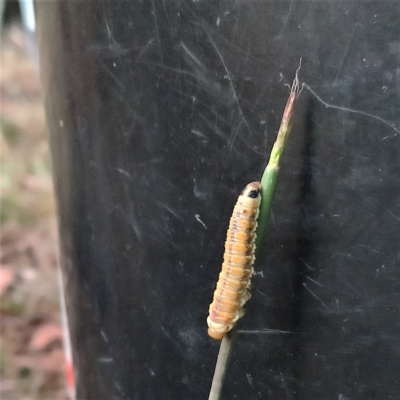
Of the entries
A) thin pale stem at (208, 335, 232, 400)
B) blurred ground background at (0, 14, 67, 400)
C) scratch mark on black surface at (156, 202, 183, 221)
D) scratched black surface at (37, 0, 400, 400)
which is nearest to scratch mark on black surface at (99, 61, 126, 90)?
scratched black surface at (37, 0, 400, 400)

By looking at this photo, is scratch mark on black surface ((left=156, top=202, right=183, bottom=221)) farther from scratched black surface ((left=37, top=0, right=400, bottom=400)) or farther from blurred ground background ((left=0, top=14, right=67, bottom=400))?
blurred ground background ((left=0, top=14, right=67, bottom=400))

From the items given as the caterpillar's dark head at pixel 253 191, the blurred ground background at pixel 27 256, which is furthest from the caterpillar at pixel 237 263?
the blurred ground background at pixel 27 256

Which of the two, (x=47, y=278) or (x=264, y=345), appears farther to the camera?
(x=47, y=278)

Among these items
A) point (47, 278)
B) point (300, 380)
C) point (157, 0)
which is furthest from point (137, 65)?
point (47, 278)

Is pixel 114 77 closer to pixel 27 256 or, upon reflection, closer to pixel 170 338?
pixel 170 338

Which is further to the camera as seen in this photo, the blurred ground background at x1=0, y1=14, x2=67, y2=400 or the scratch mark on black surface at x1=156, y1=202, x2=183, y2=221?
the blurred ground background at x1=0, y1=14, x2=67, y2=400

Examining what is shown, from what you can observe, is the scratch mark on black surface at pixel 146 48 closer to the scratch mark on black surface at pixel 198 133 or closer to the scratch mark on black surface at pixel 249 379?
the scratch mark on black surface at pixel 198 133

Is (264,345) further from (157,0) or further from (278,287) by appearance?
(157,0)
